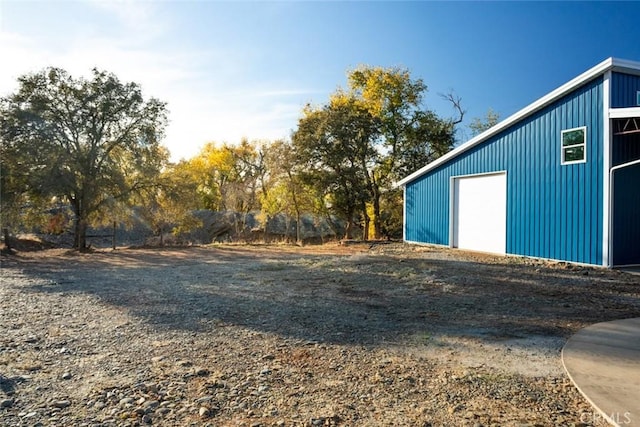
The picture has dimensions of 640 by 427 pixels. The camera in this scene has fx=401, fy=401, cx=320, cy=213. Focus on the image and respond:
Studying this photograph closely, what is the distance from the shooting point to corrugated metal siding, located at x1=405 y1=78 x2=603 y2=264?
921 centimetres

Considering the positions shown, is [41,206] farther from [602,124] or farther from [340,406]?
[602,124]

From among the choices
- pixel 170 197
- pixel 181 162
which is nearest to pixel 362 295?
pixel 170 197

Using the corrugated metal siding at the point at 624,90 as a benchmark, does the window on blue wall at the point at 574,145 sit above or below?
below

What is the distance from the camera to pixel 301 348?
13.5 feet

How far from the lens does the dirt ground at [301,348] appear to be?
111 inches

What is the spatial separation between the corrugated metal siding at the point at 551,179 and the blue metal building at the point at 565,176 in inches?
0.9

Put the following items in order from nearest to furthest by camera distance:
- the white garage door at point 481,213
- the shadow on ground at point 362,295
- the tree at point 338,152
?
1. the shadow on ground at point 362,295
2. the white garage door at point 481,213
3. the tree at point 338,152

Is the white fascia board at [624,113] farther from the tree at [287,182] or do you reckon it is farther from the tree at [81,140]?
the tree at [81,140]

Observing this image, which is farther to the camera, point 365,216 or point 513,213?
point 365,216

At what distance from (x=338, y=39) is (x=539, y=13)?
19.9 feet

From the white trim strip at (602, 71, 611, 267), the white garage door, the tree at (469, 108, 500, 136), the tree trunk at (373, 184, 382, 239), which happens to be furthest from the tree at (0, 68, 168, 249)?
the tree at (469, 108, 500, 136)

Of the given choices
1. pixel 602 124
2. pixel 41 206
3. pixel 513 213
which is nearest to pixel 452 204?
pixel 513 213

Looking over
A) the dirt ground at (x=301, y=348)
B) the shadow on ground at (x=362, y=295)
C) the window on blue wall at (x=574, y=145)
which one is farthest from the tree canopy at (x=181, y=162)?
the window on blue wall at (x=574, y=145)

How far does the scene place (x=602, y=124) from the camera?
29.6ft
